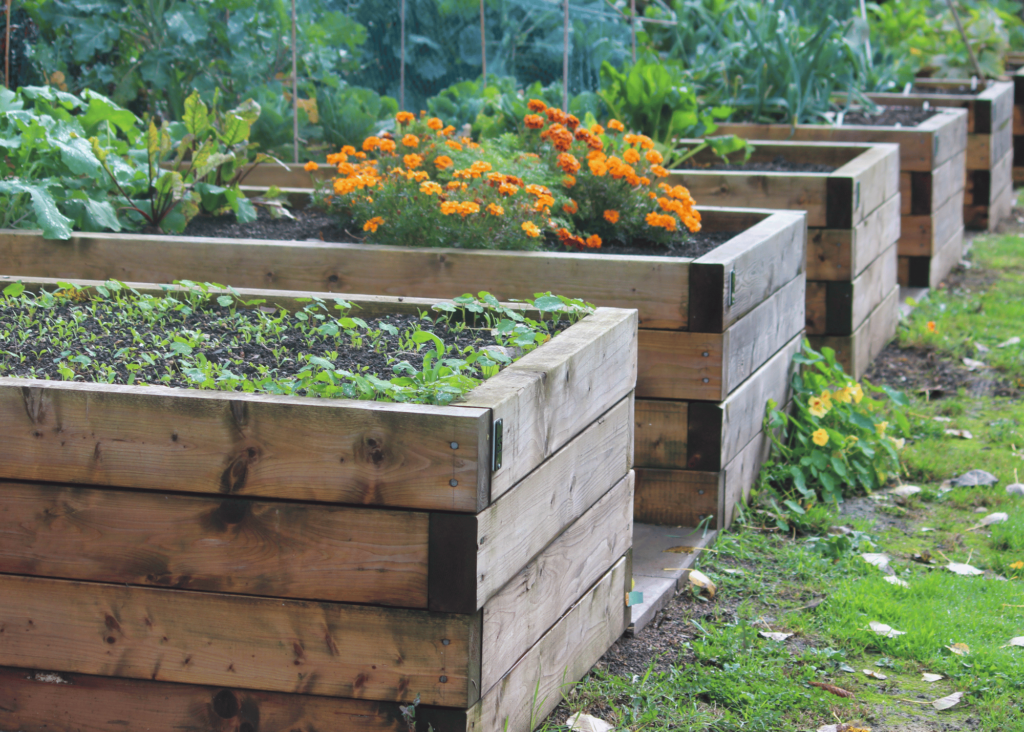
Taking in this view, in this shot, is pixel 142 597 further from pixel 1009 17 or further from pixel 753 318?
pixel 1009 17

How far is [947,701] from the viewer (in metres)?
2.55

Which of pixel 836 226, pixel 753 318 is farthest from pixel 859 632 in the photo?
pixel 836 226

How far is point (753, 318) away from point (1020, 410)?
5.73 ft

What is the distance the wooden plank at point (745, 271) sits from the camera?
3.25 m

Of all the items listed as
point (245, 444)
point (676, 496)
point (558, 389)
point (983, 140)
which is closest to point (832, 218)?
point (676, 496)

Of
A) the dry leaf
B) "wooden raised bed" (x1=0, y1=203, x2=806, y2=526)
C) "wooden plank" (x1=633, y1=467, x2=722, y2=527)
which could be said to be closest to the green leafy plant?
"wooden raised bed" (x1=0, y1=203, x2=806, y2=526)

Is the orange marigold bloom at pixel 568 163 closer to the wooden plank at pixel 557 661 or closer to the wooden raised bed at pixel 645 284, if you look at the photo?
the wooden raised bed at pixel 645 284

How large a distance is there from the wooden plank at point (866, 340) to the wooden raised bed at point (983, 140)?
2768mm

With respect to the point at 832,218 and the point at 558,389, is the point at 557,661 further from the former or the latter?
the point at 832,218

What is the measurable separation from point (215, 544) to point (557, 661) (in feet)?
2.57

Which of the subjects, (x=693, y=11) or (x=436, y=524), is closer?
(x=436, y=524)

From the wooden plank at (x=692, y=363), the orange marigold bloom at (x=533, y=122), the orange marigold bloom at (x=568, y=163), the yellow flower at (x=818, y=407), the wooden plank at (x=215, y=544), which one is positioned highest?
the orange marigold bloom at (x=533, y=122)

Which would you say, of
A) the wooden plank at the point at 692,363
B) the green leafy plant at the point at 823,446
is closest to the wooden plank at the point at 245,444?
the wooden plank at the point at 692,363

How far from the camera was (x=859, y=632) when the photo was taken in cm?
284
